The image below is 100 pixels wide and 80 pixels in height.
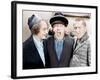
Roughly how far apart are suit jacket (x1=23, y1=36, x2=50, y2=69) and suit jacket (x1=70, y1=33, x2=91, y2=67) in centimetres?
25

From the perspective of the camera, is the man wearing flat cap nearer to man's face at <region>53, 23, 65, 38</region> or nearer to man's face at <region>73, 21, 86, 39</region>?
man's face at <region>53, 23, 65, 38</region>

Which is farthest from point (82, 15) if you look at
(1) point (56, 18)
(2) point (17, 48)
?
(2) point (17, 48)

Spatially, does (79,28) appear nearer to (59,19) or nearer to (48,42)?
(59,19)

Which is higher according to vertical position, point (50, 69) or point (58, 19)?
point (58, 19)

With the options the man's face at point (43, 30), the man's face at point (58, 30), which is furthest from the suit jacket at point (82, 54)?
the man's face at point (43, 30)

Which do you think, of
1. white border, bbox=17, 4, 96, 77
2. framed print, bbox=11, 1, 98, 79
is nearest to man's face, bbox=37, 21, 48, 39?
framed print, bbox=11, 1, 98, 79

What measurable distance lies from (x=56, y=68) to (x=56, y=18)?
381 mm

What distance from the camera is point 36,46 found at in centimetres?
171

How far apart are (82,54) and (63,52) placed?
0.55 feet

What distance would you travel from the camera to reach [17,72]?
1.64 meters

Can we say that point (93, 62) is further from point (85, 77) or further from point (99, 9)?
point (99, 9)

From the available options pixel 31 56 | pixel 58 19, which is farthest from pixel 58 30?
pixel 31 56
